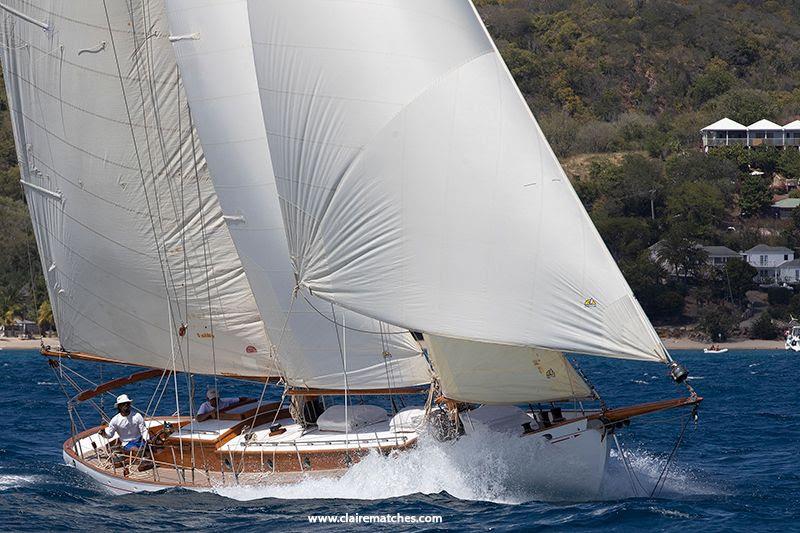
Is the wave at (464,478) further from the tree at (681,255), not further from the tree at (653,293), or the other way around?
the tree at (681,255)

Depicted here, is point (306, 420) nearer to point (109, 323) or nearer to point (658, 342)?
point (109, 323)

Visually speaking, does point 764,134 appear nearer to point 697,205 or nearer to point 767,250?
point 697,205

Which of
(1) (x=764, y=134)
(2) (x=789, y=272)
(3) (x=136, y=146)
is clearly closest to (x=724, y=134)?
(1) (x=764, y=134)

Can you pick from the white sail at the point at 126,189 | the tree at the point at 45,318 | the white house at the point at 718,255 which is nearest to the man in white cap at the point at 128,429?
the white sail at the point at 126,189

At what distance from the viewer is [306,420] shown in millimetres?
24484

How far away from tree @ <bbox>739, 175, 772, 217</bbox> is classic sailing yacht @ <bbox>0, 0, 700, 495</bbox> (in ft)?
284

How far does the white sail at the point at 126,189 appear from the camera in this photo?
24875 millimetres

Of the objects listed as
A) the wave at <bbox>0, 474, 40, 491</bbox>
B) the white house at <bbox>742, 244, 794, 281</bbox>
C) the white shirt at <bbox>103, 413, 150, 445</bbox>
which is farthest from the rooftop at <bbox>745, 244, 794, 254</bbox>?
the white shirt at <bbox>103, 413, 150, 445</bbox>

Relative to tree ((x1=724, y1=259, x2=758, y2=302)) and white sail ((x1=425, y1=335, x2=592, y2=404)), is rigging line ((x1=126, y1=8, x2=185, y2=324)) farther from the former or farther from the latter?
tree ((x1=724, y1=259, x2=758, y2=302))

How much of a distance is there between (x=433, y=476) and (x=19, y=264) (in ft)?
275

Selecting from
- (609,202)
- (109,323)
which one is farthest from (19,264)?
(109,323)

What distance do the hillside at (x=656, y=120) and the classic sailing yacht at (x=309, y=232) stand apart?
50748mm

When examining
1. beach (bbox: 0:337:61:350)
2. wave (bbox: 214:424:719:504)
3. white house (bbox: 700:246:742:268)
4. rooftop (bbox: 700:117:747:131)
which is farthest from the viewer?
rooftop (bbox: 700:117:747:131)

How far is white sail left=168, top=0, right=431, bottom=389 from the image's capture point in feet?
A: 74.4
